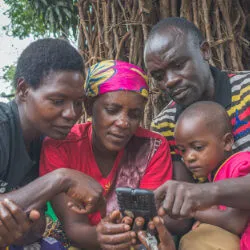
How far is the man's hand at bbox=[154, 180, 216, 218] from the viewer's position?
1334mm

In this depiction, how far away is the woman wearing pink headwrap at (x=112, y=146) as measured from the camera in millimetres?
1944

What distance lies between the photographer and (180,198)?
1345 millimetres

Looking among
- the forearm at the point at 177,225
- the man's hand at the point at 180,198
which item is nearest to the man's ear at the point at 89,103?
the forearm at the point at 177,225

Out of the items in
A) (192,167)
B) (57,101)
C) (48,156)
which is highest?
(57,101)

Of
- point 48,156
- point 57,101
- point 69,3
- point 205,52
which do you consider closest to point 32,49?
point 57,101

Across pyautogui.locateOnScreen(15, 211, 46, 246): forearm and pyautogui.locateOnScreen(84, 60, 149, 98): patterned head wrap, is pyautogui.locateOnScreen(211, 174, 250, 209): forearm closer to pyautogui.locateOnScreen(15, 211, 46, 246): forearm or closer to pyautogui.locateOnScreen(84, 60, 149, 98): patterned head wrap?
pyautogui.locateOnScreen(84, 60, 149, 98): patterned head wrap

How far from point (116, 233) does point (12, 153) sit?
0.69m

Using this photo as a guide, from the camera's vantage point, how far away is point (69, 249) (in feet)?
6.54

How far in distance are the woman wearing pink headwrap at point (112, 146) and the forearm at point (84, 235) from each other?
1 centimetres

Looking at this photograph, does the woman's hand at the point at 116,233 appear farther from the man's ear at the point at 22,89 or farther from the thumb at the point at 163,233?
the man's ear at the point at 22,89

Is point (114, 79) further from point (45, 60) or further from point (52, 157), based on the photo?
point (52, 157)

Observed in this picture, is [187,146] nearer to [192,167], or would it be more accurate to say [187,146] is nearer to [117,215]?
[192,167]

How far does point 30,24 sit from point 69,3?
2205mm

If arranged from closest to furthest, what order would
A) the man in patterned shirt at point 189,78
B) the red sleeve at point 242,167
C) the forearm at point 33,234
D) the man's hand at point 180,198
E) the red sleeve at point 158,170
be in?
the man's hand at point 180,198 → the red sleeve at point 242,167 → the forearm at point 33,234 → the red sleeve at point 158,170 → the man in patterned shirt at point 189,78
